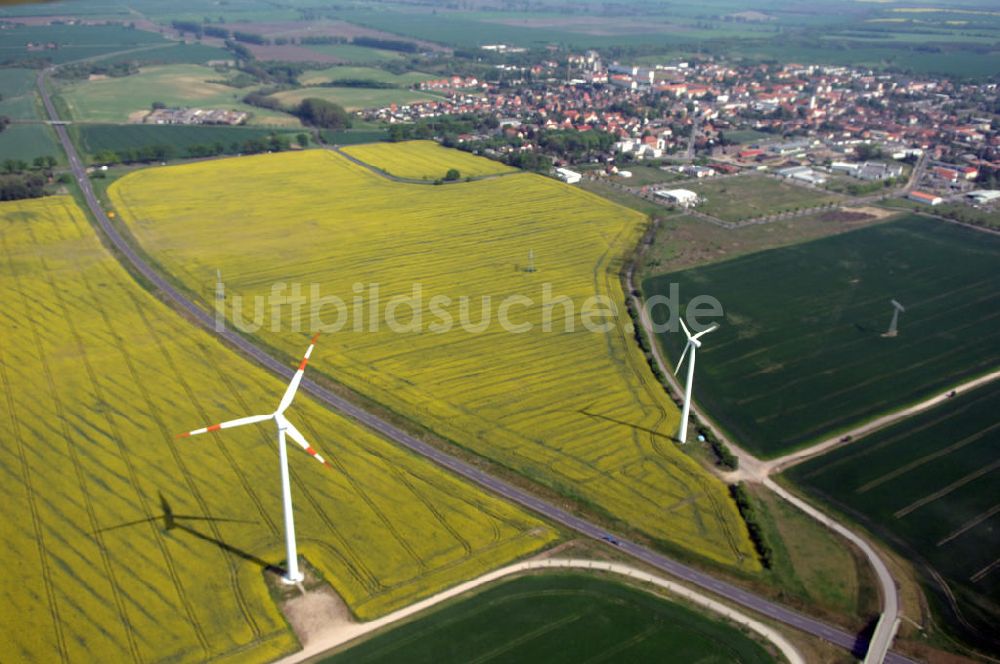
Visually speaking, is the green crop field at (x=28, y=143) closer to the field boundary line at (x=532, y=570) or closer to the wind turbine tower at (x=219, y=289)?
the wind turbine tower at (x=219, y=289)

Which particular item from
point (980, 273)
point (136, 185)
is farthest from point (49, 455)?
point (980, 273)

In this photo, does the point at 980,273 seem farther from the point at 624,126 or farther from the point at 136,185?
the point at 136,185

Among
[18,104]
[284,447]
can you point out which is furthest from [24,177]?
[284,447]

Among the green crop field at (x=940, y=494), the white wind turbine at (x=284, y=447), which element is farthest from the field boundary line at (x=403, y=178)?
the white wind turbine at (x=284, y=447)

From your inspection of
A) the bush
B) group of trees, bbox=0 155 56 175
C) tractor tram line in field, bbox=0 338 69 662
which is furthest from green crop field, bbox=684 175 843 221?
group of trees, bbox=0 155 56 175

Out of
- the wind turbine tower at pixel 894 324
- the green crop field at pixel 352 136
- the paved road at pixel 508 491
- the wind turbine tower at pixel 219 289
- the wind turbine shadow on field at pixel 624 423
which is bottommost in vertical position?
the green crop field at pixel 352 136

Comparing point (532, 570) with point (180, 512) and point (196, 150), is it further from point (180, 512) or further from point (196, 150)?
point (196, 150)

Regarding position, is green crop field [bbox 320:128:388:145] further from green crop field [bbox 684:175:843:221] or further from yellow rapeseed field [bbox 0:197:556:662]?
yellow rapeseed field [bbox 0:197:556:662]
